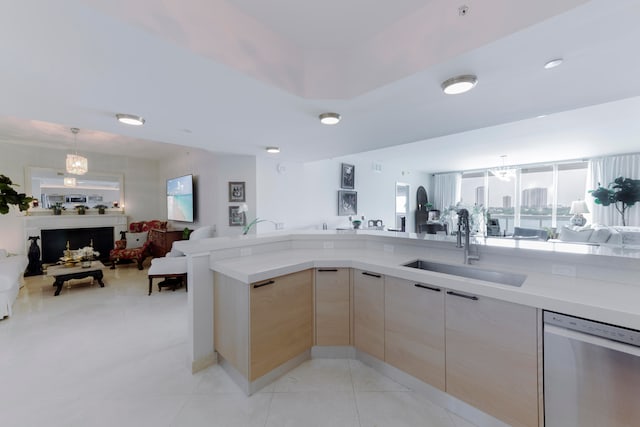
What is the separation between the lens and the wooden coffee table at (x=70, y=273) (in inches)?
148

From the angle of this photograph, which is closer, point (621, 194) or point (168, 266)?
point (168, 266)

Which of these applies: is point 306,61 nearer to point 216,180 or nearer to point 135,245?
point 216,180

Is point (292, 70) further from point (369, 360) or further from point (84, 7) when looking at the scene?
point (369, 360)

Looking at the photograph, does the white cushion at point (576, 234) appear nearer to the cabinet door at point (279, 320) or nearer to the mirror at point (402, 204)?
the mirror at point (402, 204)

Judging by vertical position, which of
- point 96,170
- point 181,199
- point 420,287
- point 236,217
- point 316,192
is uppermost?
point 96,170

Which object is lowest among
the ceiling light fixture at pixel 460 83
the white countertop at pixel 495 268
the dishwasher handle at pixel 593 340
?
the dishwasher handle at pixel 593 340

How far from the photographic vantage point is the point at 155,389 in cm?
183

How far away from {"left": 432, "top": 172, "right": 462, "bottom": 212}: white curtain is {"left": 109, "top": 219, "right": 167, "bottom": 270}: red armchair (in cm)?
900

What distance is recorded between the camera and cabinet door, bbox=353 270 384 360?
1921 mm

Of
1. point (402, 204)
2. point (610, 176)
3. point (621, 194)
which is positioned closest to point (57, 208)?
point (402, 204)

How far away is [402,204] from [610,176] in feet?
16.3

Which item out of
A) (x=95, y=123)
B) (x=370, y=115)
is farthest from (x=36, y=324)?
(x=370, y=115)

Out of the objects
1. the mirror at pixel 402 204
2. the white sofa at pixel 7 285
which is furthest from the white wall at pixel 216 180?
the mirror at pixel 402 204

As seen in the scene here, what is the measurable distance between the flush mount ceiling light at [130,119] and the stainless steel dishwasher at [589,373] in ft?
11.0
